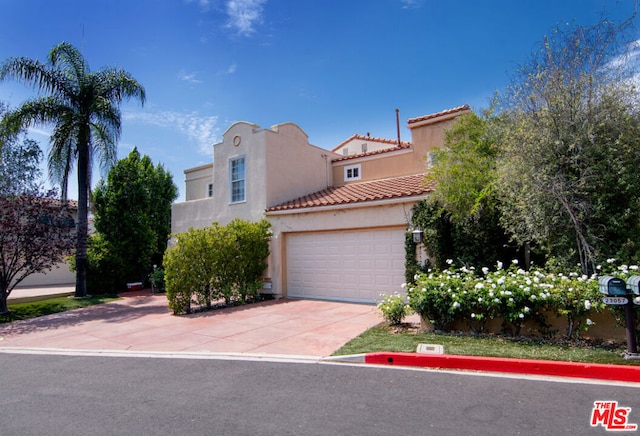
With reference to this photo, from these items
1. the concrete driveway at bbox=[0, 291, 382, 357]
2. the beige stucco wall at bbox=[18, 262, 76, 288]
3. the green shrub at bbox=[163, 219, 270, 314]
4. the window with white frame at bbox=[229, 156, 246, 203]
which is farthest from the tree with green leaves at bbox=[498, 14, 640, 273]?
the beige stucco wall at bbox=[18, 262, 76, 288]

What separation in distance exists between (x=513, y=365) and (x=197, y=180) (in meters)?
18.8

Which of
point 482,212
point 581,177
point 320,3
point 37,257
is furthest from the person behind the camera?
point 37,257

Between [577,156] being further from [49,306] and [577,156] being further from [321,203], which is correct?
[49,306]

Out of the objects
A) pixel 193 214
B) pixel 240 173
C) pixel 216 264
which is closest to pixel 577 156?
pixel 216 264

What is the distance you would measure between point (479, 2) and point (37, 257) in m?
15.1

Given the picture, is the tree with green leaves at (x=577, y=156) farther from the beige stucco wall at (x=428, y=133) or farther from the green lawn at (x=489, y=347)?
the beige stucco wall at (x=428, y=133)

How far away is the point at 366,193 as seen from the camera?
12828 millimetres

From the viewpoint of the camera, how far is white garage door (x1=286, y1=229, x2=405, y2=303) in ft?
37.2

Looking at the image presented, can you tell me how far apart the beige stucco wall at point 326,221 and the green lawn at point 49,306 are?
7123 millimetres

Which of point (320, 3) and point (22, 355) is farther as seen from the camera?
point (320, 3)

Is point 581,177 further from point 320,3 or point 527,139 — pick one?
point 320,3

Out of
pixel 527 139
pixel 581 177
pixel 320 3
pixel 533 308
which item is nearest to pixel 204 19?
pixel 320 3

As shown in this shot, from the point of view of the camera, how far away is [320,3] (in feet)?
35.7

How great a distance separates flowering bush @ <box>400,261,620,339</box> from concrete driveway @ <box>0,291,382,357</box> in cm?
177
